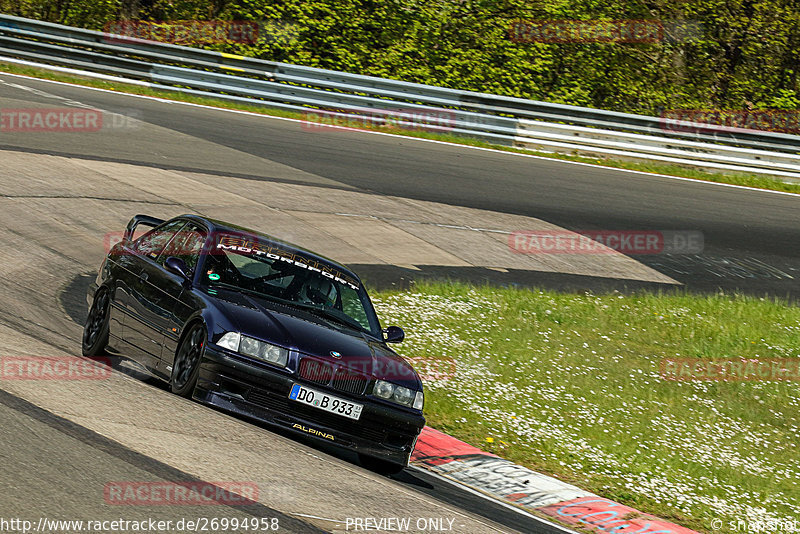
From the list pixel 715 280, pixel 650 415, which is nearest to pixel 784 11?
pixel 715 280

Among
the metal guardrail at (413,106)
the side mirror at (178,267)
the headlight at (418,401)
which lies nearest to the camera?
the headlight at (418,401)

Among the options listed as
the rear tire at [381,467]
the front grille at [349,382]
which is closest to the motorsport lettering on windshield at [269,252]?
the front grille at [349,382]

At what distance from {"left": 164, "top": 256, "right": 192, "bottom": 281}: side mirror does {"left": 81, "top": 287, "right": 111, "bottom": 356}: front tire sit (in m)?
0.93

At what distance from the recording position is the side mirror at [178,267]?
7.36 metres

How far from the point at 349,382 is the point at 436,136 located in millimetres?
15249

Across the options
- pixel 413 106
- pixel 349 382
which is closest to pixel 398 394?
pixel 349 382

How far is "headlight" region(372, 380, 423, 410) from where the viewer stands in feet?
22.6

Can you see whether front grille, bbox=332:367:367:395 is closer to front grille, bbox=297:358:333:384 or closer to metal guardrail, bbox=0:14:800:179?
front grille, bbox=297:358:333:384

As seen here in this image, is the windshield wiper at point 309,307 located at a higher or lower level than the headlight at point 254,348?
higher

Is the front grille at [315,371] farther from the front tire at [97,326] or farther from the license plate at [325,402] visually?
the front tire at [97,326]

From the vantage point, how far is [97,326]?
820 centimetres

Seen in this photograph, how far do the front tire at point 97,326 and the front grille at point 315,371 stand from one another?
218 cm

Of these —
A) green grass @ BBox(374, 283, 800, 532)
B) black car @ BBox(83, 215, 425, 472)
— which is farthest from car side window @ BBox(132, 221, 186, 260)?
green grass @ BBox(374, 283, 800, 532)

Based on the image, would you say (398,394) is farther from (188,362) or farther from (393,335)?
(188,362)
